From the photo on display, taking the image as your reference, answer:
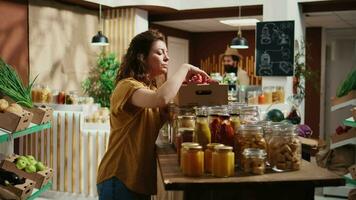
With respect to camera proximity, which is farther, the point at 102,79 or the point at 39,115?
the point at 102,79

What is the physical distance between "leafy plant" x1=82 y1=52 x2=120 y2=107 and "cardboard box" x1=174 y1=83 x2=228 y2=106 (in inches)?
186

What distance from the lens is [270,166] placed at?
5.81ft

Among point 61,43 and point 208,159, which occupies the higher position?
point 61,43

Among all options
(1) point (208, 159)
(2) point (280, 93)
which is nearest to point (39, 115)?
(1) point (208, 159)

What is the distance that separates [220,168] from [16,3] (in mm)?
4960

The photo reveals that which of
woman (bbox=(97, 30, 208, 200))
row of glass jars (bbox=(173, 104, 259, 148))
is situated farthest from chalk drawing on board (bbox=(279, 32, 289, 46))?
row of glass jars (bbox=(173, 104, 259, 148))

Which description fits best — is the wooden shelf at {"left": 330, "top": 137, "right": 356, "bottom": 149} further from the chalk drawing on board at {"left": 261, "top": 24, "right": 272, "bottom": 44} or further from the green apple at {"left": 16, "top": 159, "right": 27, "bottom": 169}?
the green apple at {"left": 16, "top": 159, "right": 27, "bottom": 169}

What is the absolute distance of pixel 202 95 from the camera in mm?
2125

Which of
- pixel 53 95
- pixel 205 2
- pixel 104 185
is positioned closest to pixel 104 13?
pixel 205 2

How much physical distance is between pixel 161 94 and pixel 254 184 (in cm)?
54

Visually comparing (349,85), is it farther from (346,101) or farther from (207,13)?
(207,13)

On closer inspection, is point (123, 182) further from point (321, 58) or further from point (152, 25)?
point (321, 58)

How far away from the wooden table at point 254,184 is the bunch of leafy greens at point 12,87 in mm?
2665

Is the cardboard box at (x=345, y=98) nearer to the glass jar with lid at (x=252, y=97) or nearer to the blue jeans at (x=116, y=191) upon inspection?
the glass jar with lid at (x=252, y=97)
